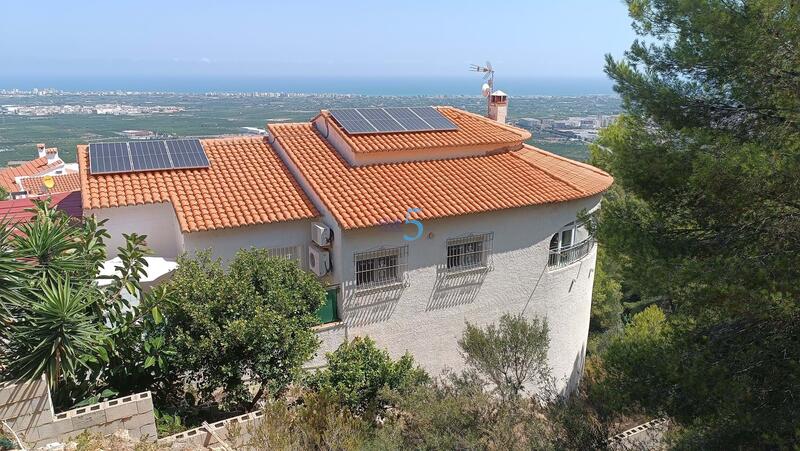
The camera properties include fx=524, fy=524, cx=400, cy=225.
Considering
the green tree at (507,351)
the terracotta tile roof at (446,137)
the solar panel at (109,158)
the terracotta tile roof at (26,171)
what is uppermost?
the terracotta tile roof at (446,137)

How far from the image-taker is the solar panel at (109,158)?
1371cm

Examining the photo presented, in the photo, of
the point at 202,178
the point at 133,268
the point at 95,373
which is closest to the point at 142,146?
the point at 202,178

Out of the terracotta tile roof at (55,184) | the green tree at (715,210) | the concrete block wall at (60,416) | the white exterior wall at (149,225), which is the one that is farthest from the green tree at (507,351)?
the terracotta tile roof at (55,184)

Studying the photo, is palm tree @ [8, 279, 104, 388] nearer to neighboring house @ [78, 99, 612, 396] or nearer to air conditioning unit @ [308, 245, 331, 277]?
neighboring house @ [78, 99, 612, 396]

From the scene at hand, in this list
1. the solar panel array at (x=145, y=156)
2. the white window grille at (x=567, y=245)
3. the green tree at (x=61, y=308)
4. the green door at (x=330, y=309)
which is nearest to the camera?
the green tree at (x=61, y=308)

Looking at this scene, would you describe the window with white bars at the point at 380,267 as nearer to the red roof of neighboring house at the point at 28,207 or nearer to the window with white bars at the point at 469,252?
the window with white bars at the point at 469,252

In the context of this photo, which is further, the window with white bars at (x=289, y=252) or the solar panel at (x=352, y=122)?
the solar panel at (x=352, y=122)

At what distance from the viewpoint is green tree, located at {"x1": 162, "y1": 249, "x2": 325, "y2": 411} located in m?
9.09

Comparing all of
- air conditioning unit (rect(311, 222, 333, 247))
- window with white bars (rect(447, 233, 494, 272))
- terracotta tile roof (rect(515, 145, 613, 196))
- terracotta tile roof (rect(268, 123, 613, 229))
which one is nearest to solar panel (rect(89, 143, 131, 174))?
terracotta tile roof (rect(268, 123, 613, 229))

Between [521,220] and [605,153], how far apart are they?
15.7 feet

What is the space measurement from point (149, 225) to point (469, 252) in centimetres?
817

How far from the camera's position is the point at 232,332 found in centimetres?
900

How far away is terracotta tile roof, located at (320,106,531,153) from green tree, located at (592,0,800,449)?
716 centimetres

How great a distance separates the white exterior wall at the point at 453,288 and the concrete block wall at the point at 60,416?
14.8 feet
